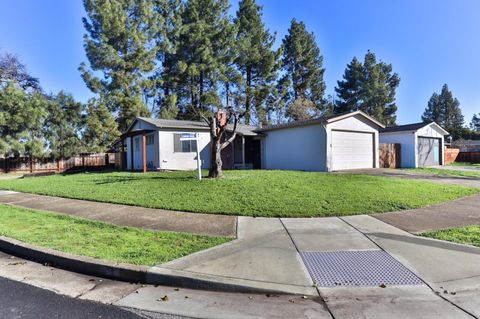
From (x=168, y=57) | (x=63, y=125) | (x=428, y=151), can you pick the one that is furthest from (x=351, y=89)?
(x=63, y=125)

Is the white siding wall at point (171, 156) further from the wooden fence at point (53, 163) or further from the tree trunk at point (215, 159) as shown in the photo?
the wooden fence at point (53, 163)

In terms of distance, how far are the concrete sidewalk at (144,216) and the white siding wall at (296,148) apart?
11.7m

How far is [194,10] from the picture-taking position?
34.5 metres

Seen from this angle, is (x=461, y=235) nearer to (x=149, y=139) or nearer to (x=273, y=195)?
(x=273, y=195)

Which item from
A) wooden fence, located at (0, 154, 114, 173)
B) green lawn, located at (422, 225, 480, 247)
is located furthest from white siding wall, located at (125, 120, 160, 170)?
green lawn, located at (422, 225, 480, 247)

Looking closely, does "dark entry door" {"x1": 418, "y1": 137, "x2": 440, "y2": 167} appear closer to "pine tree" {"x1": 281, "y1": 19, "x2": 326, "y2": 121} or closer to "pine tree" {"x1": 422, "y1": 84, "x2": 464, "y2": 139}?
"pine tree" {"x1": 281, "y1": 19, "x2": 326, "y2": 121}

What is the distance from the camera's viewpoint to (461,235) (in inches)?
224

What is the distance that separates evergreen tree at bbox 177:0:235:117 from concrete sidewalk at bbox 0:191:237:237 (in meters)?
25.3

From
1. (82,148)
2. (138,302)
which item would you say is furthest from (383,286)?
(82,148)

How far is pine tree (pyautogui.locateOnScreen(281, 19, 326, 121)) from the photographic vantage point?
4112cm

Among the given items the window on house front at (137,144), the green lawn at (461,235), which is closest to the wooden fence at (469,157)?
the green lawn at (461,235)

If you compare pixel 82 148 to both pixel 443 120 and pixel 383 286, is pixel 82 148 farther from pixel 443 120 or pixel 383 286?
pixel 443 120

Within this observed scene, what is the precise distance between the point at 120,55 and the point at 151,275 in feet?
106

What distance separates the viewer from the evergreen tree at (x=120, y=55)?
3031cm
